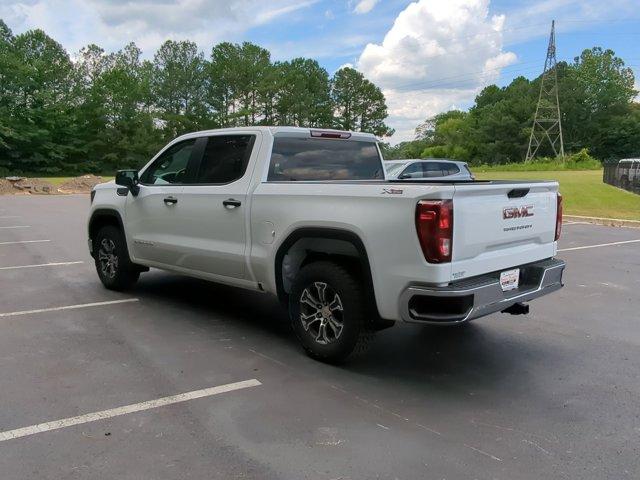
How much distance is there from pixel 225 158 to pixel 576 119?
10915 cm

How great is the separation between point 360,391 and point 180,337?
2.01 meters

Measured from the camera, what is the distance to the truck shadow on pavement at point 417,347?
427cm

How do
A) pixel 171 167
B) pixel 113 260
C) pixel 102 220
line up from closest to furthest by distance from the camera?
pixel 171 167, pixel 113 260, pixel 102 220

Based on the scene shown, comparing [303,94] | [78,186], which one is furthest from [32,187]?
[303,94]

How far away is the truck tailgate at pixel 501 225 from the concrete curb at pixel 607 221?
1180 centimetres

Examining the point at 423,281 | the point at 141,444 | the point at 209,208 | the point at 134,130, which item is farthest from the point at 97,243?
the point at 134,130

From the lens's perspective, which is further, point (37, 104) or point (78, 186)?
point (37, 104)

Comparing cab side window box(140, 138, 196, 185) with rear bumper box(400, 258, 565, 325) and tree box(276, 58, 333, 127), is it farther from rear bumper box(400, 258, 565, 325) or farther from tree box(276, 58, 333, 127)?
tree box(276, 58, 333, 127)

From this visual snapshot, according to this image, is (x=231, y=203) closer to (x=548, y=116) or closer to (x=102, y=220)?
(x=102, y=220)

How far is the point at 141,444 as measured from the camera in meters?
3.18

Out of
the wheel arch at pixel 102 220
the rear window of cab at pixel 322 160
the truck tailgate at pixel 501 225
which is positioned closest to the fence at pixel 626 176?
the rear window of cab at pixel 322 160

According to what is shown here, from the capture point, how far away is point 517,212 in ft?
13.9

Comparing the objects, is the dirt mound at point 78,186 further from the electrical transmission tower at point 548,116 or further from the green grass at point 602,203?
the electrical transmission tower at point 548,116

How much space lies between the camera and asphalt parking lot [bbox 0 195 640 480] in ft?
9.86
